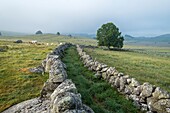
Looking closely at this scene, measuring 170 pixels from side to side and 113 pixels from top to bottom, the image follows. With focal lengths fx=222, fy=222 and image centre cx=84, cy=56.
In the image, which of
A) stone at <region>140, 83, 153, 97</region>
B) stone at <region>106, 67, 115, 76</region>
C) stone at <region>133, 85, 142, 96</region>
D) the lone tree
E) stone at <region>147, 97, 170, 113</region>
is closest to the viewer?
stone at <region>147, 97, 170, 113</region>

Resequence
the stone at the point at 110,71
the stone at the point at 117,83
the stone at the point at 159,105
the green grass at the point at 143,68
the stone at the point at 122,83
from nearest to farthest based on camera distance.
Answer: the stone at the point at 159,105 < the stone at the point at 122,83 < the stone at the point at 117,83 < the stone at the point at 110,71 < the green grass at the point at 143,68

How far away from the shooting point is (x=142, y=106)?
14344 mm

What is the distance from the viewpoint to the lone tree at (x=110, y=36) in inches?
3386

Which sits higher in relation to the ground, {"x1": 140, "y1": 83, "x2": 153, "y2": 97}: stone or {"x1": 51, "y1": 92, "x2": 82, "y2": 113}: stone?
{"x1": 51, "y1": 92, "x2": 82, "y2": 113}: stone

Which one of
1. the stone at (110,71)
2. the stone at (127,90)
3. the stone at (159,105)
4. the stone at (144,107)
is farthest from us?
the stone at (110,71)

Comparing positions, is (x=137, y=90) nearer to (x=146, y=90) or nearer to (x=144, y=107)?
(x=146, y=90)

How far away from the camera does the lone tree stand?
282 feet

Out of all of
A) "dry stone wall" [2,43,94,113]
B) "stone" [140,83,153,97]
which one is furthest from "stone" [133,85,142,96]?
"dry stone wall" [2,43,94,113]

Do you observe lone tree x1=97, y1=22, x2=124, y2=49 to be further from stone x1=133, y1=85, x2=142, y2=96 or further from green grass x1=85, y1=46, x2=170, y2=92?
stone x1=133, y1=85, x2=142, y2=96

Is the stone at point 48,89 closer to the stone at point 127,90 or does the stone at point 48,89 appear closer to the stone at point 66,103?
the stone at point 66,103

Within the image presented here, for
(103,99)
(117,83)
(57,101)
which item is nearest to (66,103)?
(57,101)

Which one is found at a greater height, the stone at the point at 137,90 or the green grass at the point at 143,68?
the stone at the point at 137,90

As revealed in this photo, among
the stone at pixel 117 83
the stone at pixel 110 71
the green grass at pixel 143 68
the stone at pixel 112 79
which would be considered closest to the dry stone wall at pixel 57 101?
the stone at pixel 117 83

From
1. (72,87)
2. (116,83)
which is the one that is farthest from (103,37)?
→ (72,87)
